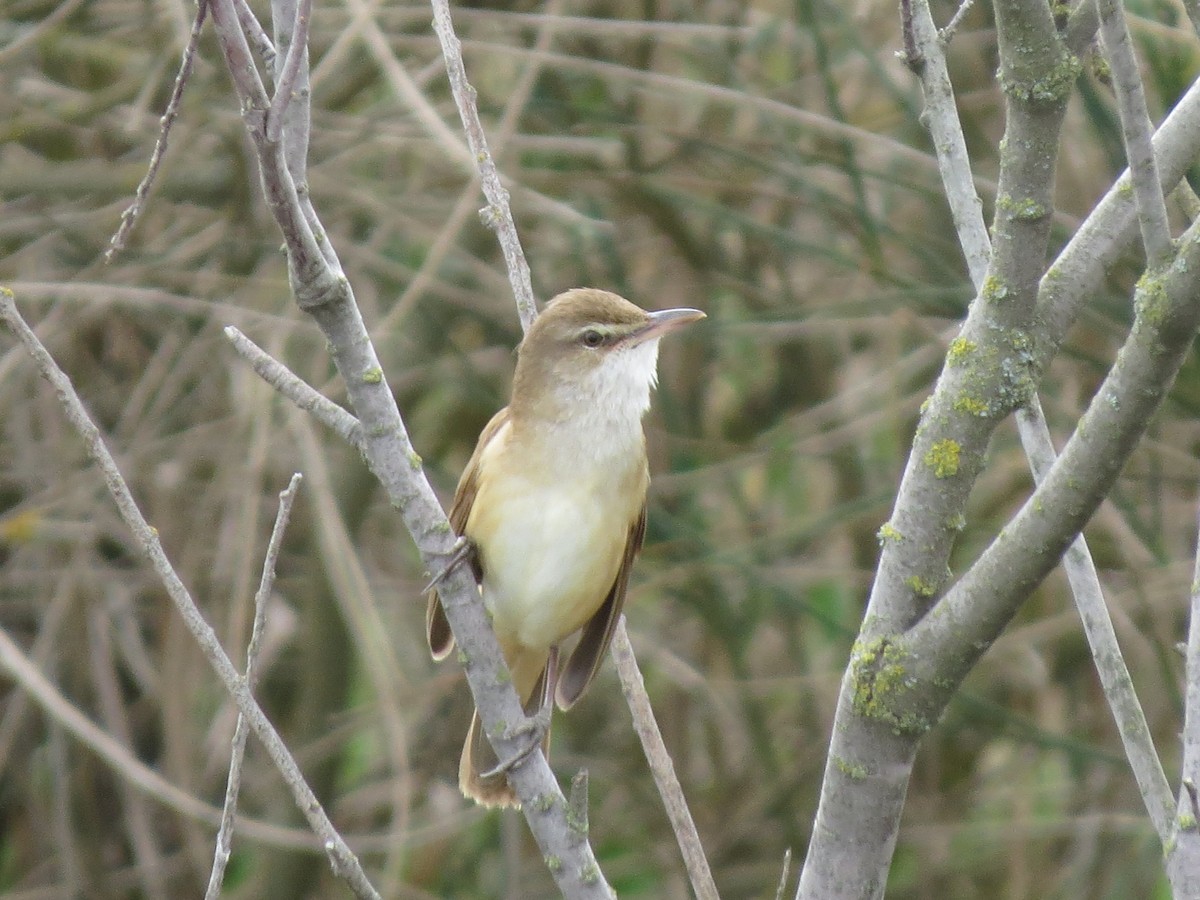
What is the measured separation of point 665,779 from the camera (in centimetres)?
270

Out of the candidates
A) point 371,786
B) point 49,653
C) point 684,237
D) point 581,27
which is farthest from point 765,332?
point 49,653

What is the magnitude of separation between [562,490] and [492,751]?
716 mm

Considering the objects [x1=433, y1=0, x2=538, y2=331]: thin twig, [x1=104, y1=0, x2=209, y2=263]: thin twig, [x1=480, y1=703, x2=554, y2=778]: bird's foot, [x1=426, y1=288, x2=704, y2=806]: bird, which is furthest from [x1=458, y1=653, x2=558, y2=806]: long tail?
[x1=104, y1=0, x2=209, y2=263]: thin twig

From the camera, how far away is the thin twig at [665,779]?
2580 millimetres

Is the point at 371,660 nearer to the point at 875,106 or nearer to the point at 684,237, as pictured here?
the point at 684,237

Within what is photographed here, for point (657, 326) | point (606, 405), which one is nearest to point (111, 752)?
point (606, 405)

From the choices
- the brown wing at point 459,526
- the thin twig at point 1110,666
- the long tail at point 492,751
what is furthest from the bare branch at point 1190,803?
the brown wing at point 459,526

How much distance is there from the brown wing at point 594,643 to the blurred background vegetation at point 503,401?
3.52ft

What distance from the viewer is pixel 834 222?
19.2 feet

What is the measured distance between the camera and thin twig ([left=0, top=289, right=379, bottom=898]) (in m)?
2.21

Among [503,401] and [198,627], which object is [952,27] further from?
[503,401]

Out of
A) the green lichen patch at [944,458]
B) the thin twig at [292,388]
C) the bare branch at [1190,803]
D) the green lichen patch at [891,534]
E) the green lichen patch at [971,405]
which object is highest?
the green lichen patch at [971,405]

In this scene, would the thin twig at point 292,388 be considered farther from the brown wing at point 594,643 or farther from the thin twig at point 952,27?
the brown wing at point 594,643

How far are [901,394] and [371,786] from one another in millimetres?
2878
